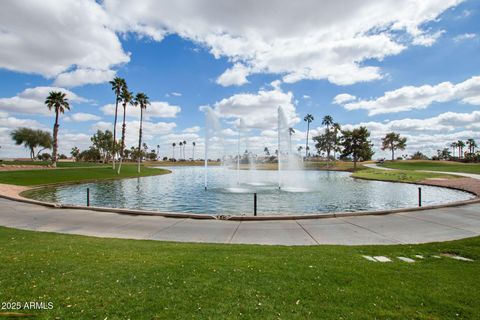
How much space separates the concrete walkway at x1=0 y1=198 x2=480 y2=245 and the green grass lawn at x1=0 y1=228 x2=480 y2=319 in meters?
1.76

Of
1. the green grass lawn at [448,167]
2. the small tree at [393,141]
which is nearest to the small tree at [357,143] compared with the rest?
the green grass lawn at [448,167]

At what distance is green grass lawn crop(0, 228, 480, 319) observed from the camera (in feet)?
13.5

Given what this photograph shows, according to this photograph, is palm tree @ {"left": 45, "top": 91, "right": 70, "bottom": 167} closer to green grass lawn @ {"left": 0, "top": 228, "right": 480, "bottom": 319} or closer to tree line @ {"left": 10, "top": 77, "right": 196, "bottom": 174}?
tree line @ {"left": 10, "top": 77, "right": 196, "bottom": 174}

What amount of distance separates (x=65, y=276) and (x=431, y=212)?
1589 cm

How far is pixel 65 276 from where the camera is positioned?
5293mm

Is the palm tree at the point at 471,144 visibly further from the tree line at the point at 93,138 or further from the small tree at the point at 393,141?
the tree line at the point at 93,138

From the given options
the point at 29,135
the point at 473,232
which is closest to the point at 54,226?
the point at 473,232

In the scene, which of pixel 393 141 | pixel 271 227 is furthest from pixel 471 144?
pixel 271 227

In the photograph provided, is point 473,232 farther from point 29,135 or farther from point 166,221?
point 29,135

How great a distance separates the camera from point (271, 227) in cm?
1095

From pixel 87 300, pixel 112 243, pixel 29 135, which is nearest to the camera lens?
pixel 87 300

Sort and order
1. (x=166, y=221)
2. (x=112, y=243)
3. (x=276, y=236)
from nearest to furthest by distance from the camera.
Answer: (x=112, y=243) → (x=276, y=236) → (x=166, y=221)

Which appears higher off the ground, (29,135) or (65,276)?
(29,135)

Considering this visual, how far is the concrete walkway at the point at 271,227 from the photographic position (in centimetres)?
930
